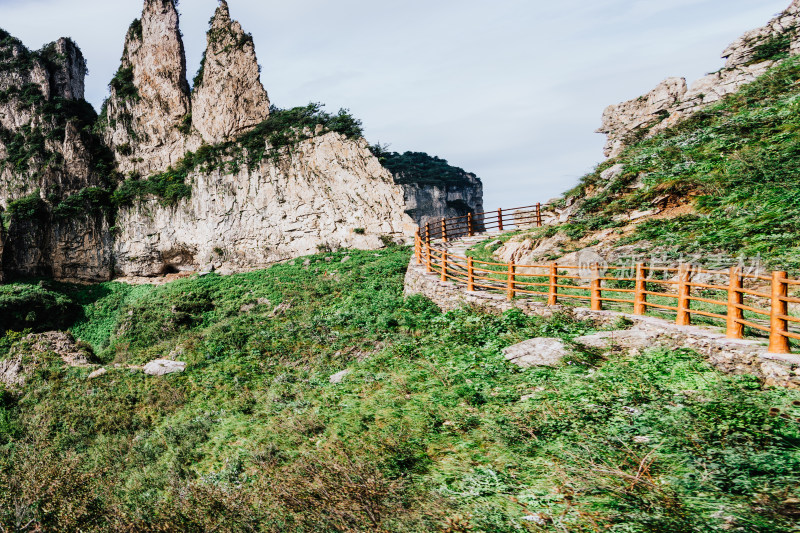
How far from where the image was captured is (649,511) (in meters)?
3.24

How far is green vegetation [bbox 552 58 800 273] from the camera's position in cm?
941

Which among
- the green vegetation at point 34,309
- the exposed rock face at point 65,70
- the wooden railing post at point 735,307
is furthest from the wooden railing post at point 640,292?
the exposed rock face at point 65,70

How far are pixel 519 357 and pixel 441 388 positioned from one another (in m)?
1.68

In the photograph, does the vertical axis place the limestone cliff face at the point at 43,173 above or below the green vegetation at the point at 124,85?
below

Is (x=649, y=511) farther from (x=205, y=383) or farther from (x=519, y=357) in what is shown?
(x=205, y=383)

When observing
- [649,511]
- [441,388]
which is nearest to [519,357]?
[441,388]

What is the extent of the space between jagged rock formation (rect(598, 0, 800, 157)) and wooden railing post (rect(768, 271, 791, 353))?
15.9 meters

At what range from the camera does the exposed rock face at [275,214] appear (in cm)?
2503

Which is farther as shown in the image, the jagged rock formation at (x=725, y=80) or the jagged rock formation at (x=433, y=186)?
the jagged rock formation at (x=433, y=186)

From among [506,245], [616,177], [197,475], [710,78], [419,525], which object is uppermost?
[710,78]

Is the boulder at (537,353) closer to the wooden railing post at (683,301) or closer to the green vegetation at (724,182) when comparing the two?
the wooden railing post at (683,301)

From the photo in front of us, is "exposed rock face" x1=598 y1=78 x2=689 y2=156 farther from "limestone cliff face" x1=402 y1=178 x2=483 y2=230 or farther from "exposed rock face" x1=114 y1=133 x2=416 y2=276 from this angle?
"limestone cliff face" x1=402 y1=178 x2=483 y2=230

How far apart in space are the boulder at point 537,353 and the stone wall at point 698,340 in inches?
57.5

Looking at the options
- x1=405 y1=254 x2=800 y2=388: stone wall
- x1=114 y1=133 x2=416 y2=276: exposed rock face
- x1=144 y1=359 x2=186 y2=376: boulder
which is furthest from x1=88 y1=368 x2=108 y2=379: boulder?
x1=405 y1=254 x2=800 y2=388: stone wall
